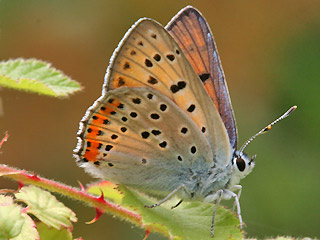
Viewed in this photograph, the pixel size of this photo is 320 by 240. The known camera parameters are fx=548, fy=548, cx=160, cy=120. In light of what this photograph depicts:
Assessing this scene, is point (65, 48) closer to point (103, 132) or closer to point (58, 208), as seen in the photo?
point (103, 132)

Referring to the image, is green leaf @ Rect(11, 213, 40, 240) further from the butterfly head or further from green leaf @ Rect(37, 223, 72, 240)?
the butterfly head

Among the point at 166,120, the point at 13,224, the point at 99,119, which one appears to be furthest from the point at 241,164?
the point at 13,224

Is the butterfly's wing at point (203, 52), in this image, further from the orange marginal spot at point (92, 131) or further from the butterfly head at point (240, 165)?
the orange marginal spot at point (92, 131)

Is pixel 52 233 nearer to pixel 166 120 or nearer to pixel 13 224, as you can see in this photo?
pixel 13 224

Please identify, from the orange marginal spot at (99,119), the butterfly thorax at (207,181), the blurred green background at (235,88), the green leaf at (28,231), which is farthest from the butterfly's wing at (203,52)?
the blurred green background at (235,88)

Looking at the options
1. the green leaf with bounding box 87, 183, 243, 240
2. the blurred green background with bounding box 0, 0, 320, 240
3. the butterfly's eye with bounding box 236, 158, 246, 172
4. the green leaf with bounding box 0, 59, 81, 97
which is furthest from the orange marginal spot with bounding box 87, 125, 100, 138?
the blurred green background with bounding box 0, 0, 320, 240

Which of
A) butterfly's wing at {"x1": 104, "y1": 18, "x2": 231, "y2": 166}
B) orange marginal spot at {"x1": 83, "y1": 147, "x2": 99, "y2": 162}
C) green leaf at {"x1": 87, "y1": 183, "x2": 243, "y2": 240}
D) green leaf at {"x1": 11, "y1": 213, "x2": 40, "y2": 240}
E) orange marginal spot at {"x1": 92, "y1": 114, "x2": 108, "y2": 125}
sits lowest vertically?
green leaf at {"x1": 87, "y1": 183, "x2": 243, "y2": 240}

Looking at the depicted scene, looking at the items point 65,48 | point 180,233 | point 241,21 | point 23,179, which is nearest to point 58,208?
point 23,179
